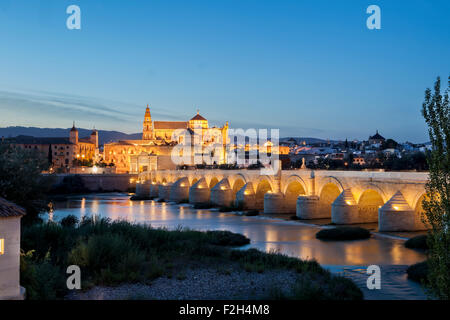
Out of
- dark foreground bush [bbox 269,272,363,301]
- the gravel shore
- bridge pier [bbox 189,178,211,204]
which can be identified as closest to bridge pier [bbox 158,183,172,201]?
bridge pier [bbox 189,178,211,204]

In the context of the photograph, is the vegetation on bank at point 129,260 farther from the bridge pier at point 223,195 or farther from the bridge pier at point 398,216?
the bridge pier at point 223,195

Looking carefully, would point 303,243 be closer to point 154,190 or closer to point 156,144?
point 154,190

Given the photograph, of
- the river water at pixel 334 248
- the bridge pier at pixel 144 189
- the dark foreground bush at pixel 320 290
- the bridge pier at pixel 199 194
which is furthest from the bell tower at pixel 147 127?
the dark foreground bush at pixel 320 290

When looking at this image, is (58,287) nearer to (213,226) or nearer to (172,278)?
(172,278)

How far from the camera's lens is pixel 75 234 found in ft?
46.0

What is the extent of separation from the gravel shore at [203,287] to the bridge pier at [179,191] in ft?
107

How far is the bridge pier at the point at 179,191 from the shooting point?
4432 centimetres

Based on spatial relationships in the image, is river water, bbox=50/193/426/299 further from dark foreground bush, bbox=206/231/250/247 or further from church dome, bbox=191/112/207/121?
church dome, bbox=191/112/207/121

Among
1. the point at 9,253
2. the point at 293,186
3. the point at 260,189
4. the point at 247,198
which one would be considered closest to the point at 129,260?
the point at 9,253

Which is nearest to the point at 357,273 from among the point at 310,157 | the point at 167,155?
the point at 167,155

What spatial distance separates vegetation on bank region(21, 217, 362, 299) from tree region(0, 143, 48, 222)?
1.90 meters
